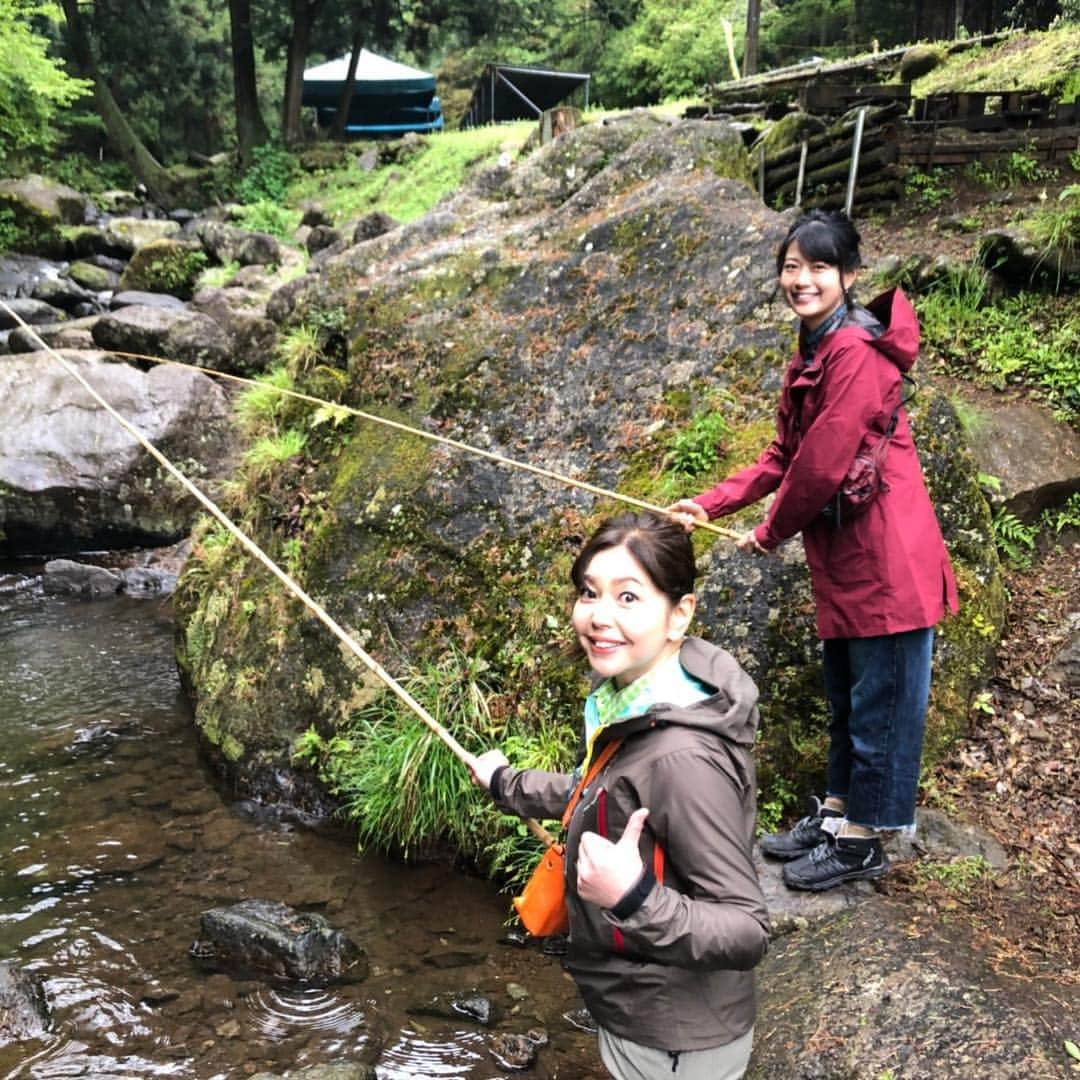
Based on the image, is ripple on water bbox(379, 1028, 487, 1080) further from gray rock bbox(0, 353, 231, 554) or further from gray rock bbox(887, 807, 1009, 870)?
gray rock bbox(0, 353, 231, 554)

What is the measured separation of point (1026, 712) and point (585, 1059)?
2.59 m

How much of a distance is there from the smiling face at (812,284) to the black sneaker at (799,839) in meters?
2.01

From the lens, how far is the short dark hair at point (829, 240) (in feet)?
9.62

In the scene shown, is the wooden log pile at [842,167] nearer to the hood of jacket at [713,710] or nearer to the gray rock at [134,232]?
the hood of jacket at [713,710]

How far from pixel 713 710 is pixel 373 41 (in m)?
36.0

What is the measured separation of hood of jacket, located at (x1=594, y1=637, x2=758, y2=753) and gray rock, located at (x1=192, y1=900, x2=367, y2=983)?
2482mm

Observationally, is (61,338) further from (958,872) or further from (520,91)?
(520,91)

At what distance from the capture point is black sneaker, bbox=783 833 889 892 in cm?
341

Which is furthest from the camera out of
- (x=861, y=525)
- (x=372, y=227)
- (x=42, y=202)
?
(x=42, y=202)

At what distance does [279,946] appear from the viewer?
3854mm

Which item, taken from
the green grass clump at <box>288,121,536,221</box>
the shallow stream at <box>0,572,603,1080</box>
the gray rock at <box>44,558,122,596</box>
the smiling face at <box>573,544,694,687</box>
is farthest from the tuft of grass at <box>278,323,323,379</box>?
the green grass clump at <box>288,121,536,221</box>

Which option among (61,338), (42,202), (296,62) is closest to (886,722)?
(61,338)

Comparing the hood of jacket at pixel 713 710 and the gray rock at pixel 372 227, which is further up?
the gray rock at pixel 372 227

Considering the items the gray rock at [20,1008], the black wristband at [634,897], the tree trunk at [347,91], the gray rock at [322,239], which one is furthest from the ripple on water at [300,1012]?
the tree trunk at [347,91]
